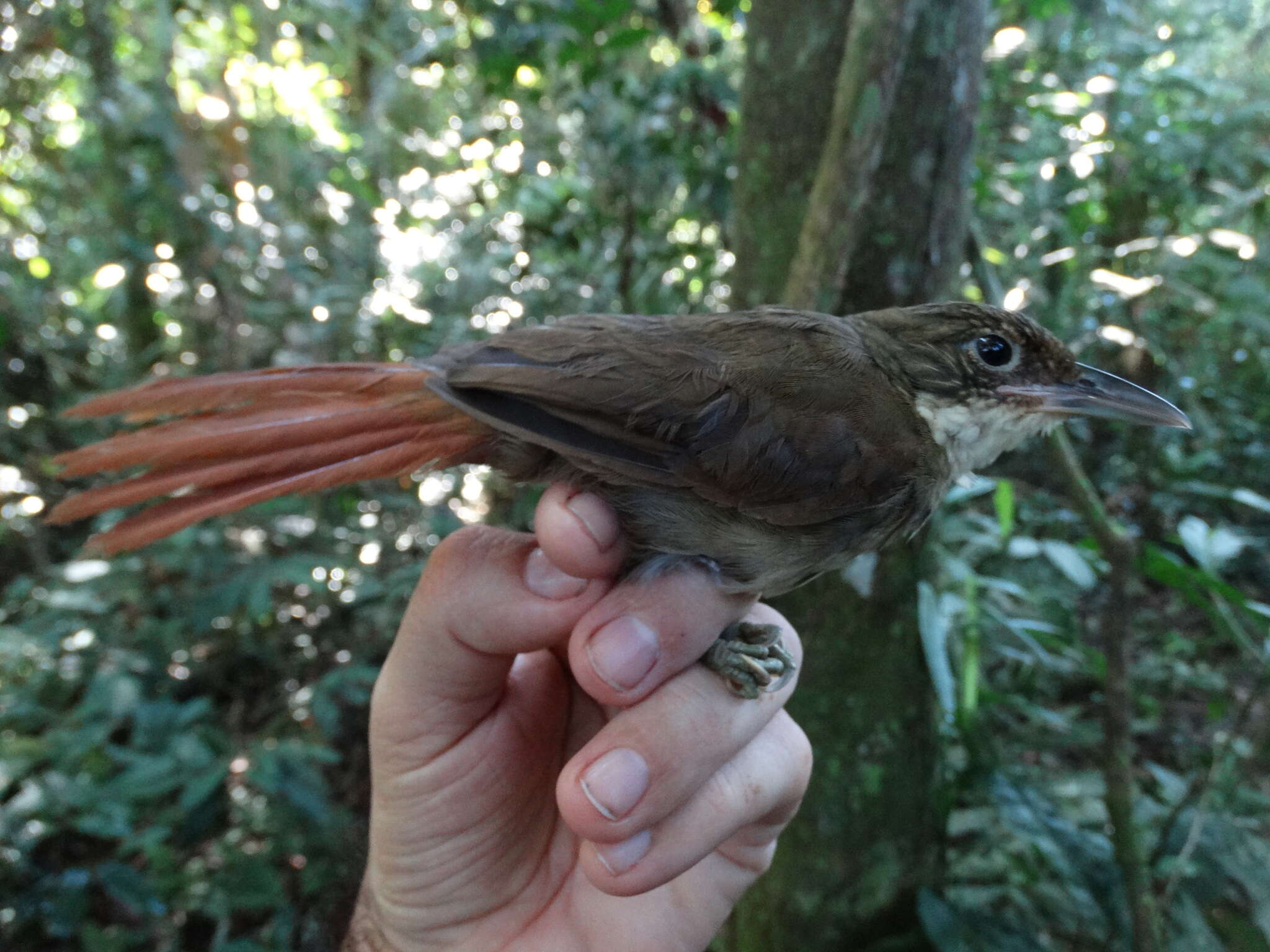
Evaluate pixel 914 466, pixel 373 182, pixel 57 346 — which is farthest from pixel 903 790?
pixel 57 346

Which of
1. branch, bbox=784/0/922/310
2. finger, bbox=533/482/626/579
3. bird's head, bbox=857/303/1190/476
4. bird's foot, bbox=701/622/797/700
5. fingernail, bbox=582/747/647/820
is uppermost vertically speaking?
branch, bbox=784/0/922/310

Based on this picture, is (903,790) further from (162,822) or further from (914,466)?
(162,822)

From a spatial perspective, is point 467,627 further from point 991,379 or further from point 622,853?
point 991,379

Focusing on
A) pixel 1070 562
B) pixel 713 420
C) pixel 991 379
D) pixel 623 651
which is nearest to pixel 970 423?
pixel 991 379

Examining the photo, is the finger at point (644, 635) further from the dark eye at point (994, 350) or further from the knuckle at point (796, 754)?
the dark eye at point (994, 350)

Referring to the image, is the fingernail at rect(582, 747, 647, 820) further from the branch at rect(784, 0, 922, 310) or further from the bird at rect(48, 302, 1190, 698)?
the branch at rect(784, 0, 922, 310)

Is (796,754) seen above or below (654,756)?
below

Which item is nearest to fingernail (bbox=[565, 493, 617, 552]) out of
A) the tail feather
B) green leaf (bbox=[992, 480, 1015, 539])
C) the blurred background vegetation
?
the tail feather

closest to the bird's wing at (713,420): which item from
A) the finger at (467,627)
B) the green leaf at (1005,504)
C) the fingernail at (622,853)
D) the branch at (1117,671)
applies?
the finger at (467,627)
